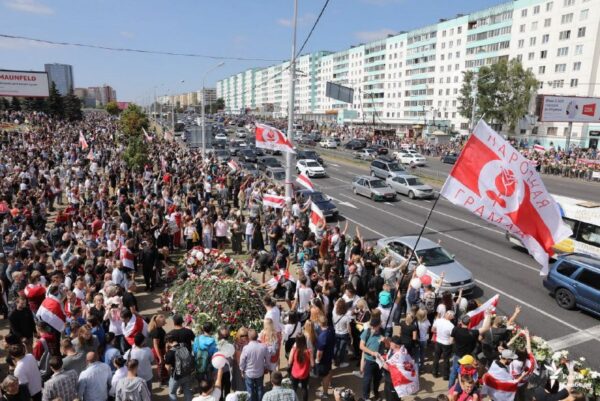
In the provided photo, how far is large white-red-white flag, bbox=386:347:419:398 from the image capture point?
6.84 meters

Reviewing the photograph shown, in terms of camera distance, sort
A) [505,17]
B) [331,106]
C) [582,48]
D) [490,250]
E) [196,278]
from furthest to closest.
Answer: [331,106], [505,17], [582,48], [490,250], [196,278]

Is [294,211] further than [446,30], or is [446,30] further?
[446,30]

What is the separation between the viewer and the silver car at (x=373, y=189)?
1075 inches

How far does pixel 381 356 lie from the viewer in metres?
7.15

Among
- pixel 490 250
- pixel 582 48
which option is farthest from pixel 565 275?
pixel 582 48

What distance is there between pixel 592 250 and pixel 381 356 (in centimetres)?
1168

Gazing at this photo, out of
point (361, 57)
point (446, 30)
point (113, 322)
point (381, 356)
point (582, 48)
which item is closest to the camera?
point (381, 356)

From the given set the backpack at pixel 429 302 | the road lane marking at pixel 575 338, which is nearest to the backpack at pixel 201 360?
the backpack at pixel 429 302

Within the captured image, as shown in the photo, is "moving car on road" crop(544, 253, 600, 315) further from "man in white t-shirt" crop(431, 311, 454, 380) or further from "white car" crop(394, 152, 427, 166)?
"white car" crop(394, 152, 427, 166)

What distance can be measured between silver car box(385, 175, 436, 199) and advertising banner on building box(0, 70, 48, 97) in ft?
140

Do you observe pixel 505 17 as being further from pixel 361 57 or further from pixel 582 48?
pixel 361 57

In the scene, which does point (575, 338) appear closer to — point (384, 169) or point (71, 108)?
point (384, 169)

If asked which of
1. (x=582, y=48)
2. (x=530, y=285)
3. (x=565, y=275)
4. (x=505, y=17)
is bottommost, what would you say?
(x=530, y=285)

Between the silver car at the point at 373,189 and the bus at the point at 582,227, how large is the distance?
39.3 feet
